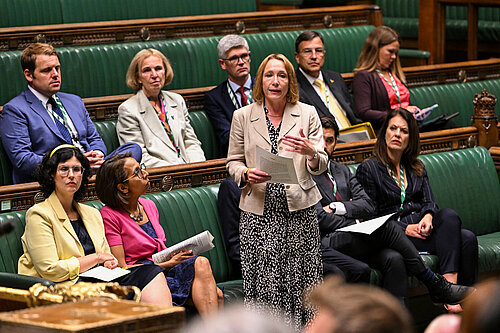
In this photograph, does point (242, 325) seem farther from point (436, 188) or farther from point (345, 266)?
point (436, 188)

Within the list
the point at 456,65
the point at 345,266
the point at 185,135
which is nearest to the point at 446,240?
the point at 345,266

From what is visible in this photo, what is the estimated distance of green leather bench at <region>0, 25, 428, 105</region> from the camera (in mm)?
4750

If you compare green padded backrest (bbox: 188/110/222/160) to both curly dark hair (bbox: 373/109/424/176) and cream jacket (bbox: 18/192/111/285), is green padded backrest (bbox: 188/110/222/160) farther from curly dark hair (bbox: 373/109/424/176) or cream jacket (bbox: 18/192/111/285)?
cream jacket (bbox: 18/192/111/285)

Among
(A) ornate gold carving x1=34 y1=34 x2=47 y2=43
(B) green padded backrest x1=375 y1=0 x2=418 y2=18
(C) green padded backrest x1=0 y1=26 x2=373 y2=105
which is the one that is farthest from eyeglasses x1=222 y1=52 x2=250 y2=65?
(B) green padded backrest x1=375 y1=0 x2=418 y2=18

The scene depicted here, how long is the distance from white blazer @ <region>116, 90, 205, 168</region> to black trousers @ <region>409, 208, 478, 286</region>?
122 centimetres

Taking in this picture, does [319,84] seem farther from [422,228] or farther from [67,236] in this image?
[67,236]

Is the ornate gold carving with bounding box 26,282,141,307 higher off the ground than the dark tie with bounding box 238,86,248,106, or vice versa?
the dark tie with bounding box 238,86,248,106

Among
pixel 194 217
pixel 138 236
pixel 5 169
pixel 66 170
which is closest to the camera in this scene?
pixel 66 170

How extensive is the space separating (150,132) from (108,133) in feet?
0.82

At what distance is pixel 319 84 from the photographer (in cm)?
475

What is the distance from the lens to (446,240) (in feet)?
12.7

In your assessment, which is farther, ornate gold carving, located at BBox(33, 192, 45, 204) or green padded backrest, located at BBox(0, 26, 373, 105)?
green padded backrest, located at BBox(0, 26, 373, 105)

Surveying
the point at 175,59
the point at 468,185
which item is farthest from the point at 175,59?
the point at 468,185

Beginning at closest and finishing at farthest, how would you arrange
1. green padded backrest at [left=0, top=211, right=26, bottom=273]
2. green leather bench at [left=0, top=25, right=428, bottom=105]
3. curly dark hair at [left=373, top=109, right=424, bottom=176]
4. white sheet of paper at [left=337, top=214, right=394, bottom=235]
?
green padded backrest at [left=0, top=211, right=26, bottom=273] < white sheet of paper at [left=337, top=214, right=394, bottom=235] < curly dark hair at [left=373, top=109, right=424, bottom=176] < green leather bench at [left=0, top=25, right=428, bottom=105]
